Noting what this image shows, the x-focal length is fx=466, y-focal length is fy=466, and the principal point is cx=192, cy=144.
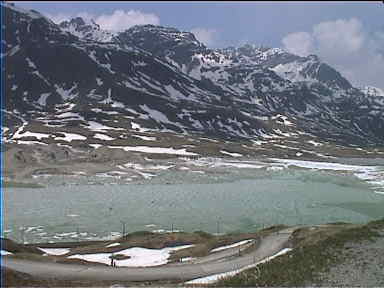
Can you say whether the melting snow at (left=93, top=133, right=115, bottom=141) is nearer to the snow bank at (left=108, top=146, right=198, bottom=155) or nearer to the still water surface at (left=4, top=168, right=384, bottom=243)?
the snow bank at (left=108, top=146, right=198, bottom=155)

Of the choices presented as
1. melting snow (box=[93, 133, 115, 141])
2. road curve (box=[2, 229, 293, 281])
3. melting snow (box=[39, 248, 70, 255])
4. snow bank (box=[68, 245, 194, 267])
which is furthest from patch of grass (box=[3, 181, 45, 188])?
melting snow (box=[93, 133, 115, 141])

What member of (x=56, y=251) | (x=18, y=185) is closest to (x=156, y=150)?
(x=18, y=185)

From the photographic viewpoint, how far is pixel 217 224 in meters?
62.1

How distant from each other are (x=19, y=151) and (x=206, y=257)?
97296 millimetres

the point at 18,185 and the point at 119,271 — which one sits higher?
the point at 18,185

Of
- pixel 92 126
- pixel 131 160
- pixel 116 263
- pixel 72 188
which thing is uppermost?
pixel 92 126

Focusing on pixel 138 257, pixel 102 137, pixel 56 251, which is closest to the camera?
pixel 138 257

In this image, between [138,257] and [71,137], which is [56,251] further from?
[71,137]

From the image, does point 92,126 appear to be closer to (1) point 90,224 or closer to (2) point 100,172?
(2) point 100,172

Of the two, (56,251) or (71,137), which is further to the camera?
(71,137)

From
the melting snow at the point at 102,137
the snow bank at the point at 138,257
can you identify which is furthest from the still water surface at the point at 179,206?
the melting snow at the point at 102,137

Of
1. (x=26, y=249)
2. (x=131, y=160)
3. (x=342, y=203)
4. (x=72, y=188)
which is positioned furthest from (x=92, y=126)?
(x=26, y=249)

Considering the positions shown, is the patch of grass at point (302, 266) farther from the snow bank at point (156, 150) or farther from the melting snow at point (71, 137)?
the melting snow at point (71, 137)

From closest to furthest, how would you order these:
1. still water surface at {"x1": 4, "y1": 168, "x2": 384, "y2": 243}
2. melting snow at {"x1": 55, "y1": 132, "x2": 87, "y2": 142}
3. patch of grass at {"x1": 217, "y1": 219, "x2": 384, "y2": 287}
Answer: patch of grass at {"x1": 217, "y1": 219, "x2": 384, "y2": 287} < still water surface at {"x1": 4, "y1": 168, "x2": 384, "y2": 243} < melting snow at {"x1": 55, "y1": 132, "x2": 87, "y2": 142}
